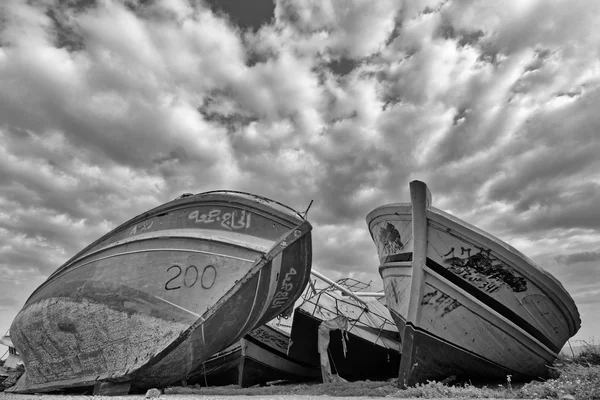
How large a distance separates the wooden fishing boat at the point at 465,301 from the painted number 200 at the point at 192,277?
4258mm

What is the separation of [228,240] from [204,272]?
66cm

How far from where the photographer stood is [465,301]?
7.64m

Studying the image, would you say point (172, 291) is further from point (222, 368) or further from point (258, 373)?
point (222, 368)

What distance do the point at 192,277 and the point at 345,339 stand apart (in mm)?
6724

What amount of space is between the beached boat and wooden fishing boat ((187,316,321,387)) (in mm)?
566

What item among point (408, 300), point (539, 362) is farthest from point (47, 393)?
point (539, 362)

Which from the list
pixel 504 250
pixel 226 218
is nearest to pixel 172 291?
pixel 226 218

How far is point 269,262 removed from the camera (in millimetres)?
6254

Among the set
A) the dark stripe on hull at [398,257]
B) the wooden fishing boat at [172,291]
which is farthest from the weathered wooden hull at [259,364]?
the wooden fishing boat at [172,291]

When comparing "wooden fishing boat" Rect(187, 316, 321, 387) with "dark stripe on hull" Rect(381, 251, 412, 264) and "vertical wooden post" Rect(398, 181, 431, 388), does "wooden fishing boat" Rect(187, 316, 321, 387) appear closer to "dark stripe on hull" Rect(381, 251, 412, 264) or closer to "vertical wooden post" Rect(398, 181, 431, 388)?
"dark stripe on hull" Rect(381, 251, 412, 264)

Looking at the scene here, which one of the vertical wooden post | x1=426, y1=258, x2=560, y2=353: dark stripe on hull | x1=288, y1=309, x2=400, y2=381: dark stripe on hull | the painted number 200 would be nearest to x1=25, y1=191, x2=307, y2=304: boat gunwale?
the painted number 200

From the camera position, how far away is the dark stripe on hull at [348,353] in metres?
11.5

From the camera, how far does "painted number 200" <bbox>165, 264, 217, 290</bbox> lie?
6148 millimetres

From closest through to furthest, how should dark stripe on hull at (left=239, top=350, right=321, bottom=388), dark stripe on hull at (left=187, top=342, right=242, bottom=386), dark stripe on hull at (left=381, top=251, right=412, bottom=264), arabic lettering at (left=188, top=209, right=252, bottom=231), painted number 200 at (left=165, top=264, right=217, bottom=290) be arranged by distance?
1. painted number 200 at (left=165, top=264, right=217, bottom=290)
2. arabic lettering at (left=188, top=209, right=252, bottom=231)
3. dark stripe on hull at (left=381, top=251, right=412, bottom=264)
4. dark stripe on hull at (left=239, top=350, right=321, bottom=388)
5. dark stripe on hull at (left=187, top=342, right=242, bottom=386)
